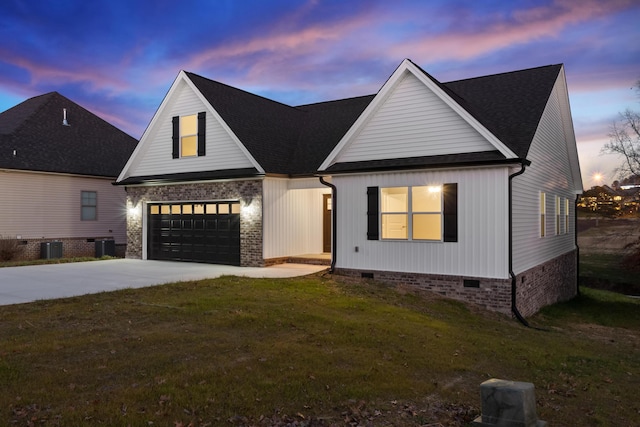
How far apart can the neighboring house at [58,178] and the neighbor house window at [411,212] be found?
16681 mm

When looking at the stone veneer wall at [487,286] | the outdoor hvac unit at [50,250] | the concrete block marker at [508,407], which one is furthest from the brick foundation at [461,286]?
the outdoor hvac unit at [50,250]

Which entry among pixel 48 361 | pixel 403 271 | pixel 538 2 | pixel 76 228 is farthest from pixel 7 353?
pixel 76 228

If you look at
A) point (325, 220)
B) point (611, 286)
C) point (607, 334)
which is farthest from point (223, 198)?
point (611, 286)

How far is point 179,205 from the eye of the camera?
2039 centimetres

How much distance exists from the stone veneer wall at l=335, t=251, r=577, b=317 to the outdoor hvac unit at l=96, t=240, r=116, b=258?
15.0 m

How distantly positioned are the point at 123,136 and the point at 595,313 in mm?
27665

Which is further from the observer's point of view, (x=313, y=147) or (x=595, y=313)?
(x=313, y=147)

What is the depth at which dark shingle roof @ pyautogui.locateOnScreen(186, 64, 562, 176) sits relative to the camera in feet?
46.5

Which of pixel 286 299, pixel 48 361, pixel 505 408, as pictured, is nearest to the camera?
pixel 505 408

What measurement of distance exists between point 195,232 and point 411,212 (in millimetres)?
9702

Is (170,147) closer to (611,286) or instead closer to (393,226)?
(393,226)

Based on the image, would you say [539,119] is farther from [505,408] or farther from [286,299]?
[505,408]

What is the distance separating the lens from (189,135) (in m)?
20.0

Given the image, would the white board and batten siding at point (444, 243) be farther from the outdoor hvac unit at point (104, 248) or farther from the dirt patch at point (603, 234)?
the dirt patch at point (603, 234)
